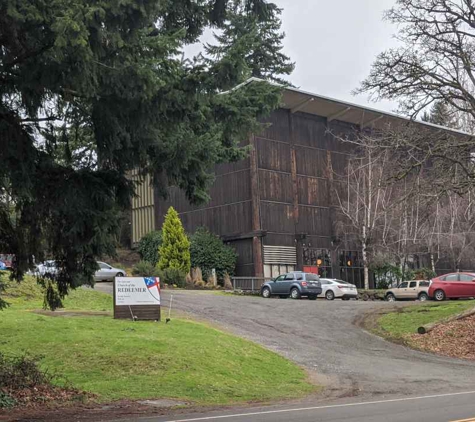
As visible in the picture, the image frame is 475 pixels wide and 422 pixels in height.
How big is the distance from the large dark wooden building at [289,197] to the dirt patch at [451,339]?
71.2 ft

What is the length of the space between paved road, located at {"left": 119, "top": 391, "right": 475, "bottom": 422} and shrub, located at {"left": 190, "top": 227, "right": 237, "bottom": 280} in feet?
110

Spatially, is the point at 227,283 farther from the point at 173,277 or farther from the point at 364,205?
the point at 364,205

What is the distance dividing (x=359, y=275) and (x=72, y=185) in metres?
44.1

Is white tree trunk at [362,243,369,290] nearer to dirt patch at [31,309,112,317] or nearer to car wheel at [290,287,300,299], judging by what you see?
car wheel at [290,287,300,299]

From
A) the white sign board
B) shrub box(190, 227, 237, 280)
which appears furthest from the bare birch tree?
the white sign board

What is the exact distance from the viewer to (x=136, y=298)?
2092cm

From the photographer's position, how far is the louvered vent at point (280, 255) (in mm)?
46062

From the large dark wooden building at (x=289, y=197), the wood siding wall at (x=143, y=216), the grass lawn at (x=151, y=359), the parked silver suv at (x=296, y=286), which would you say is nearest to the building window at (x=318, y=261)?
the large dark wooden building at (x=289, y=197)

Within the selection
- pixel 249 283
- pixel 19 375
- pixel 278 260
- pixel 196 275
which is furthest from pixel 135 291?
pixel 278 260

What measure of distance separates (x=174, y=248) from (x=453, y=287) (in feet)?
62.4

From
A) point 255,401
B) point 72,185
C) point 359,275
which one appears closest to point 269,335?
point 255,401

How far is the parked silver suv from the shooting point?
37.3 metres

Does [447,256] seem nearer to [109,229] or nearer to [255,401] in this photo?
[255,401]

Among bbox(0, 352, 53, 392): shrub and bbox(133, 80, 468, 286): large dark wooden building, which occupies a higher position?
bbox(133, 80, 468, 286): large dark wooden building
